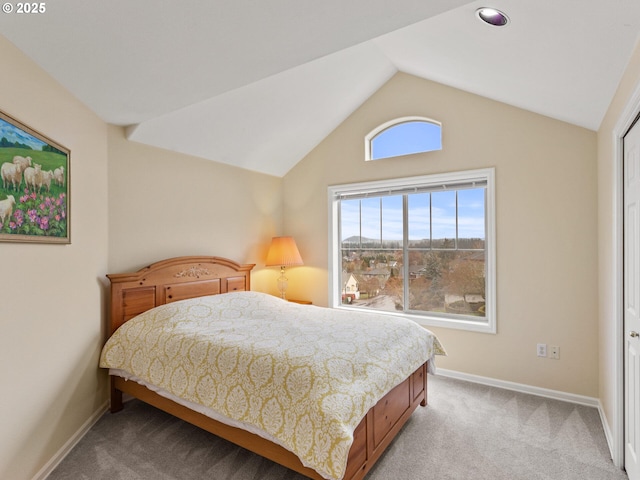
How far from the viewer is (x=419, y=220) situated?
3.66 m

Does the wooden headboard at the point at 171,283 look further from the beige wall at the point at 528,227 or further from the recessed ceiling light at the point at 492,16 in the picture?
the recessed ceiling light at the point at 492,16

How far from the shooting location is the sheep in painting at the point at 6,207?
159cm

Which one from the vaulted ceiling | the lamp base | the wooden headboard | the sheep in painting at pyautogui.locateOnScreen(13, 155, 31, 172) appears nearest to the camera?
the vaulted ceiling

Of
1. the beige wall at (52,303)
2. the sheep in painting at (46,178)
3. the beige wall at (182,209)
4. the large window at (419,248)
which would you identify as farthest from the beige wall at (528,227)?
the sheep in painting at (46,178)

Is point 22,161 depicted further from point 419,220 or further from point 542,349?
point 542,349

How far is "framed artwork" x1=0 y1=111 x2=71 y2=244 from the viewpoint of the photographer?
63.4 inches

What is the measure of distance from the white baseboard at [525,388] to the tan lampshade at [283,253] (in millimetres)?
1987

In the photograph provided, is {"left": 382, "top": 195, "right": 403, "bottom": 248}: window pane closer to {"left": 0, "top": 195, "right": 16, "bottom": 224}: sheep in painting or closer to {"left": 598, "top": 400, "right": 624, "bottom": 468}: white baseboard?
{"left": 598, "top": 400, "right": 624, "bottom": 468}: white baseboard

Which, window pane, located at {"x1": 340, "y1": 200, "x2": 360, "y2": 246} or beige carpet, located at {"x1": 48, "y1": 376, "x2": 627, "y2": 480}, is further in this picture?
window pane, located at {"x1": 340, "y1": 200, "x2": 360, "y2": 246}

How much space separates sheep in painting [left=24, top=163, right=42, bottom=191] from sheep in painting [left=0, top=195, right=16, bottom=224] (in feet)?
0.49

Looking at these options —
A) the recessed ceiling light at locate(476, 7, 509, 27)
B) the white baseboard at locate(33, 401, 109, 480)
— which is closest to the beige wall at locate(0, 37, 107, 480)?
the white baseboard at locate(33, 401, 109, 480)

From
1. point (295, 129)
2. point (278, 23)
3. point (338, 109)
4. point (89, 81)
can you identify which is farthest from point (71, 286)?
point (338, 109)

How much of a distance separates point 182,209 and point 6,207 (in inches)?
65.4

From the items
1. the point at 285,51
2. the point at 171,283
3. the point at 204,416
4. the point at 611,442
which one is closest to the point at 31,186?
the point at 171,283
